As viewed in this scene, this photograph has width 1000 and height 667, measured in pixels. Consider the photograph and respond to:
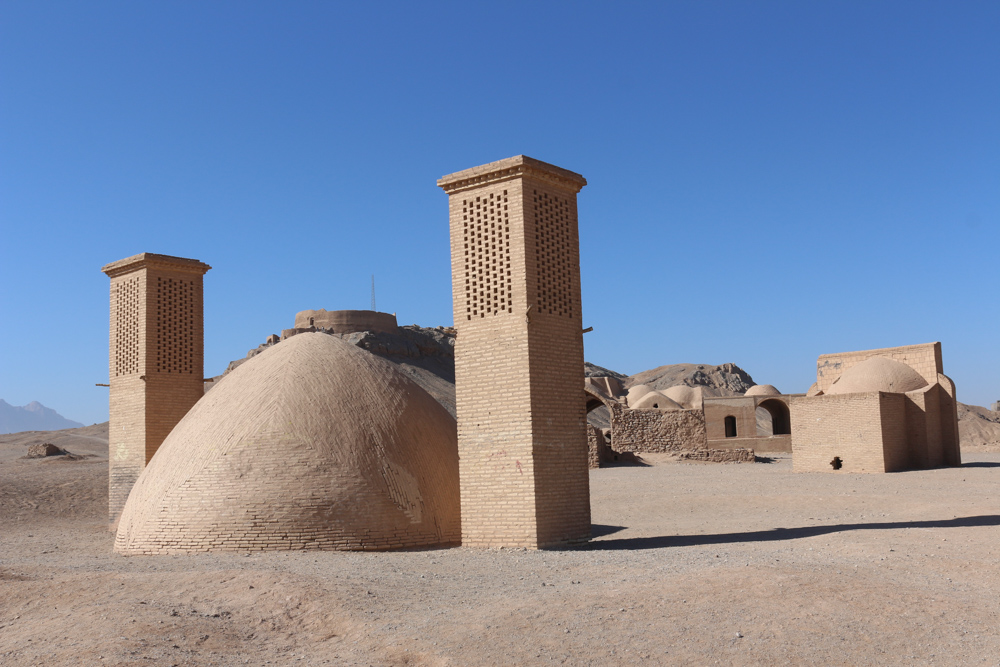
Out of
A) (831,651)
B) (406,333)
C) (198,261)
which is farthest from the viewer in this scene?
(406,333)

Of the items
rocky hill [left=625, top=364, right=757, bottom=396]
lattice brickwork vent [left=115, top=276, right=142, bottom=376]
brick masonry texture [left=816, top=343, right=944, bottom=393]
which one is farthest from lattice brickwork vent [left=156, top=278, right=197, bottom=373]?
rocky hill [left=625, top=364, right=757, bottom=396]

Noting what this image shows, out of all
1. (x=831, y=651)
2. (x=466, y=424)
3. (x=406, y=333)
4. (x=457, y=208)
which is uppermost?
(x=406, y=333)

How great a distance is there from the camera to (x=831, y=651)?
5312mm

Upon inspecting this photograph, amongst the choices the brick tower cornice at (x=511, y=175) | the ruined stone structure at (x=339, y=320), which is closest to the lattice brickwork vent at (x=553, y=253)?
the brick tower cornice at (x=511, y=175)

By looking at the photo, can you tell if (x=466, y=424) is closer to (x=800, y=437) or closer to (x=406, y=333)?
(x=800, y=437)

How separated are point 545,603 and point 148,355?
377 inches

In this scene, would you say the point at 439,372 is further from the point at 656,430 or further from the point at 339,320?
the point at 656,430

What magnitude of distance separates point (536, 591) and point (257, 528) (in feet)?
13.7

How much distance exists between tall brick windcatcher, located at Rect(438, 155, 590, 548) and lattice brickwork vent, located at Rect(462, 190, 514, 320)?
0.01 m

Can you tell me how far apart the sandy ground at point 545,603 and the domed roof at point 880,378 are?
12644mm

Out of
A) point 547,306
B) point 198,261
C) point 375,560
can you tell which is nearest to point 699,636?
point 375,560

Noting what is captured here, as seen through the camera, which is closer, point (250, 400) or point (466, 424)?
point (466, 424)

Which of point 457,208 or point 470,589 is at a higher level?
point 457,208

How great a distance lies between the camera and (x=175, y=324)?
1396 centimetres
